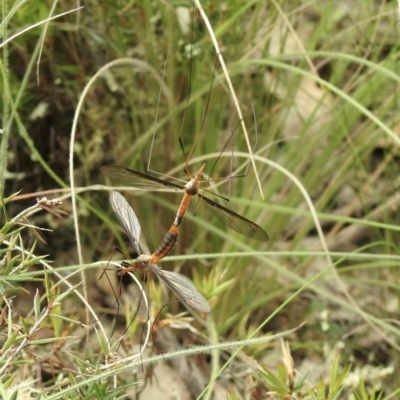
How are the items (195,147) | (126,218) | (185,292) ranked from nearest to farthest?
(185,292) < (126,218) < (195,147)

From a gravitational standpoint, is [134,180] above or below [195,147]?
above

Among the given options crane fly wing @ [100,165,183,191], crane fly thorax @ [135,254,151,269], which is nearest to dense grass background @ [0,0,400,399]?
crane fly wing @ [100,165,183,191]

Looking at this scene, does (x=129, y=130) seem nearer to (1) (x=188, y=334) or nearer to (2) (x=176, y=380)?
(1) (x=188, y=334)

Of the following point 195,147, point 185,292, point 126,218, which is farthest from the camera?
point 195,147

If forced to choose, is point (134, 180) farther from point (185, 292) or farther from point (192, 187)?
point (185, 292)

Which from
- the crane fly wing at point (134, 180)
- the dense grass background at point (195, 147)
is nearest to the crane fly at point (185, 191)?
the crane fly wing at point (134, 180)

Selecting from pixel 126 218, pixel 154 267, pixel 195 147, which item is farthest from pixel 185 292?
pixel 195 147
